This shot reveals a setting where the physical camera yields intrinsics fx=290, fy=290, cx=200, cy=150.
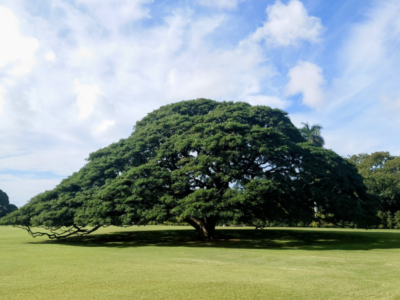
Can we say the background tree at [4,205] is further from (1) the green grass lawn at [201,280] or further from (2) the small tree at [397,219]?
(2) the small tree at [397,219]

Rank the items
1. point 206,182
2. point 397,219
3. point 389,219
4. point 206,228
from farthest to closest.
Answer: point 389,219 → point 397,219 → point 206,228 → point 206,182

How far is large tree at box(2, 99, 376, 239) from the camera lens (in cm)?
1766

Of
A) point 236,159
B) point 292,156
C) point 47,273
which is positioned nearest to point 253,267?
point 47,273

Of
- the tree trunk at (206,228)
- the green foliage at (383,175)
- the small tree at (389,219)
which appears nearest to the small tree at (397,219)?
the small tree at (389,219)

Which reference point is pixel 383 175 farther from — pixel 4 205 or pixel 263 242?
pixel 4 205

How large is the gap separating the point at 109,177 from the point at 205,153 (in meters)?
7.49

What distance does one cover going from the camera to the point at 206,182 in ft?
64.6

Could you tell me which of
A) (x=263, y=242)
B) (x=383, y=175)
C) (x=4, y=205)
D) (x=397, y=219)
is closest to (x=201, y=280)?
(x=263, y=242)

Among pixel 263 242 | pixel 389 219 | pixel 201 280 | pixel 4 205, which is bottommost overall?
pixel 263 242

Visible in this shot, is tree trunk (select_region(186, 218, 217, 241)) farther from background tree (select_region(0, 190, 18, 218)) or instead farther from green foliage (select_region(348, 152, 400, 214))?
background tree (select_region(0, 190, 18, 218))

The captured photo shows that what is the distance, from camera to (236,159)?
19.2 meters

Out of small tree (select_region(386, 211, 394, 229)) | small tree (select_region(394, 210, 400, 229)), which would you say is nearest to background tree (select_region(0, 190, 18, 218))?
small tree (select_region(386, 211, 394, 229))

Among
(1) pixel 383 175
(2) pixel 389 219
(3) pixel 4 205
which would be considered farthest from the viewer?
(3) pixel 4 205

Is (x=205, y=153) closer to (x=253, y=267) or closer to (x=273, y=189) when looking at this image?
(x=273, y=189)
